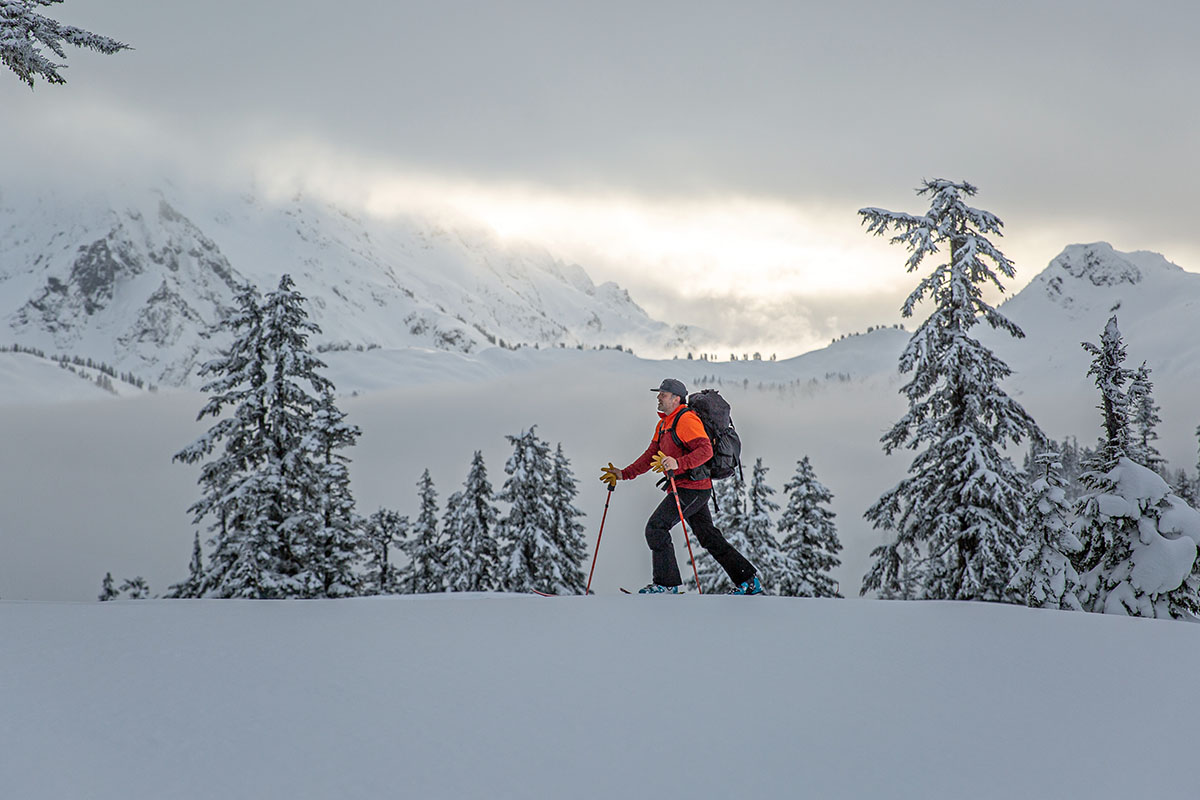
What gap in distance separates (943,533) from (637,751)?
50.0 ft

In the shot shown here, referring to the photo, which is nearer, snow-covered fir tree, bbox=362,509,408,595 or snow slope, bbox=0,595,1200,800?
snow slope, bbox=0,595,1200,800

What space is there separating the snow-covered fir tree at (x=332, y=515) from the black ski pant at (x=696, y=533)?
1388 cm

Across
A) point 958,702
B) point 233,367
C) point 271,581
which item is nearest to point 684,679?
point 958,702

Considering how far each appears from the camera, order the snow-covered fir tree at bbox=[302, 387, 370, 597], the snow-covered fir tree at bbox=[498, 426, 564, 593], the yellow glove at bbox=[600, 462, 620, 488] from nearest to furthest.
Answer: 1. the yellow glove at bbox=[600, 462, 620, 488]
2. the snow-covered fir tree at bbox=[302, 387, 370, 597]
3. the snow-covered fir tree at bbox=[498, 426, 564, 593]

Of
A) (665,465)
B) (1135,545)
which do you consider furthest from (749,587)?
(1135,545)

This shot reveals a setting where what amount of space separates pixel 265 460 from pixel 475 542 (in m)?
12.7

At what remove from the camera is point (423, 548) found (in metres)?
42.2

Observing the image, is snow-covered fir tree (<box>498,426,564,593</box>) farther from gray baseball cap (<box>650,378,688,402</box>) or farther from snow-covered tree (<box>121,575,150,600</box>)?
snow-covered tree (<box>121,575,150,600</box>)

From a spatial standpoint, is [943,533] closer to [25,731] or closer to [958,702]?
[958,702]

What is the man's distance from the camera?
29.3ft

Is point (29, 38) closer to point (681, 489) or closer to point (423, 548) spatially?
point (681, 489)

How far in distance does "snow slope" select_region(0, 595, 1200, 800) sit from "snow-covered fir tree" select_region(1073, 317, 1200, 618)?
7256 millimetres

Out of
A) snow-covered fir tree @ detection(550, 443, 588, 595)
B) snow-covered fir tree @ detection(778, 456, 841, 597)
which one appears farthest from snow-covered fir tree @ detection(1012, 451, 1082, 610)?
snow-covered fir tree @ detection(550, 443, 588, 595)

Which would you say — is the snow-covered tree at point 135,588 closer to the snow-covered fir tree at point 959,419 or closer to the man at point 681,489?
A: the snow-covered fir tree at point 959,419
